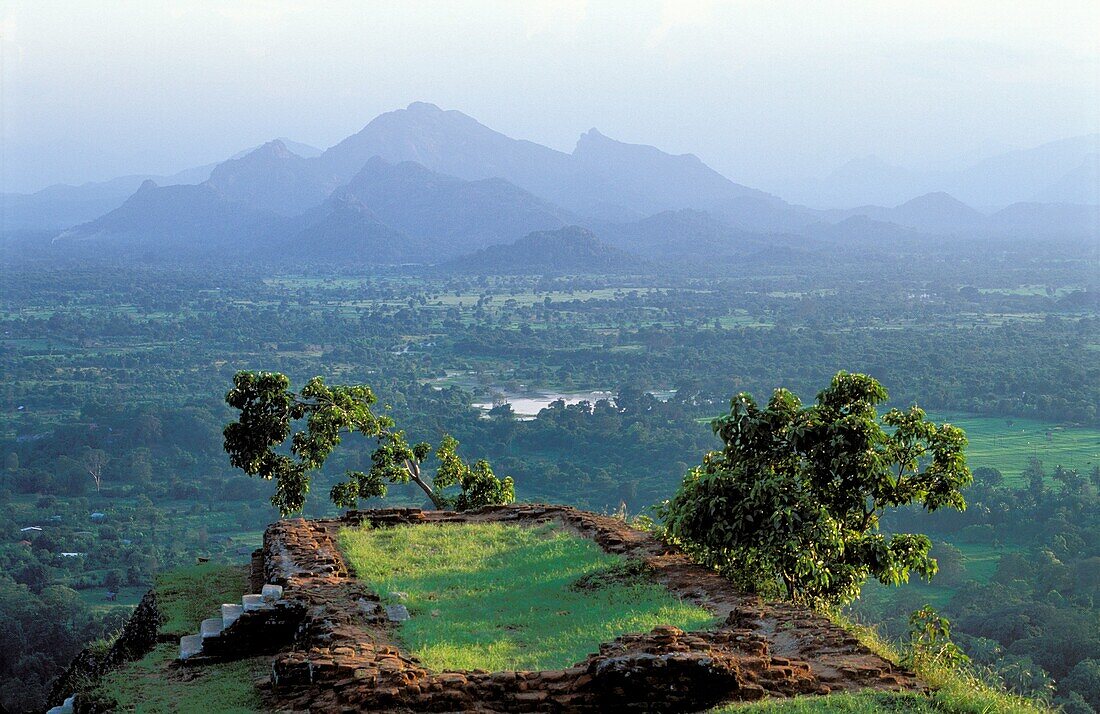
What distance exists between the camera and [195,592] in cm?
1412

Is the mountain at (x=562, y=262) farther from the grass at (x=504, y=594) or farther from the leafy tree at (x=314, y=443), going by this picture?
the grass at (x=504, y=594)

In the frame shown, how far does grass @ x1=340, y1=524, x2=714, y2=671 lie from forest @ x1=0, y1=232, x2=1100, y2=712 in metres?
3.37

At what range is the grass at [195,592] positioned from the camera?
12.7 m

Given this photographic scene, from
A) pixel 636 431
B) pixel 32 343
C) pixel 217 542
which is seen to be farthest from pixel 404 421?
pixel 32 343

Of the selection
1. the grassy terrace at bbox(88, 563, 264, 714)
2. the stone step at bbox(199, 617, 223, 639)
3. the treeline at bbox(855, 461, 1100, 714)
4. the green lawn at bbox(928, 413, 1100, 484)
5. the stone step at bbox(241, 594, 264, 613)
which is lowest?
the treeline at bbox(855, 461, 1100, 714)

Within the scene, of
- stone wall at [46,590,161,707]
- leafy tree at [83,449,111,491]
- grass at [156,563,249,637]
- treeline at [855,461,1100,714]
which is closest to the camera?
grass at [156,563,249,637]

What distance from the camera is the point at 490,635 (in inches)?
426

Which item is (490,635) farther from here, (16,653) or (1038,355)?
(1038,355)

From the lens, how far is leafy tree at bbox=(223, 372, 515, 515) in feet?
60.3

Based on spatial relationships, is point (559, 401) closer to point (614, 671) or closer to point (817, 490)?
point (817, 490)

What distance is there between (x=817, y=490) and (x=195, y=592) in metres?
8.73

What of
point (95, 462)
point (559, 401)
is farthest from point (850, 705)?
point (559, 401)

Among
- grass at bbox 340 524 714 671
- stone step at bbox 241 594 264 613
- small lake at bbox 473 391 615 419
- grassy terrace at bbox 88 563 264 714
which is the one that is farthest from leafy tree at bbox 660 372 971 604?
small lake at bbox 473 391 615 419

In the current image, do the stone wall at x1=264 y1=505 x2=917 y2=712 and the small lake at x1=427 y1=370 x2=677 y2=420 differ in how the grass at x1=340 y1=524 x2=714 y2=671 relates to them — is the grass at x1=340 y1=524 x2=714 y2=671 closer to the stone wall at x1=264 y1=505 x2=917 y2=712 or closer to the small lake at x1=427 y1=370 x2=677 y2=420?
the stone wall at x1=264 y1=505 x2=917 y2=712
